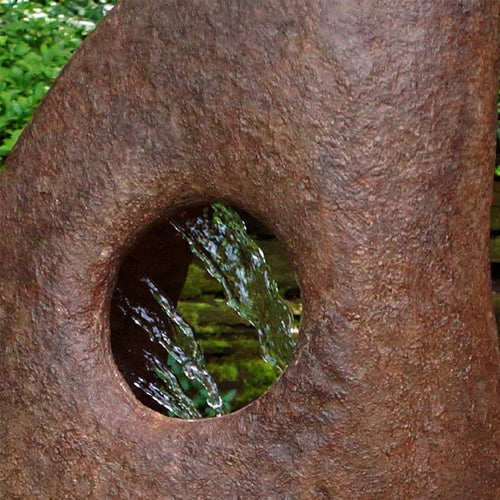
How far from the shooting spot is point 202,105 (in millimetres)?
2051

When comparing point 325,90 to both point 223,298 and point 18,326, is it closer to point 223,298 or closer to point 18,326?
point 18,326

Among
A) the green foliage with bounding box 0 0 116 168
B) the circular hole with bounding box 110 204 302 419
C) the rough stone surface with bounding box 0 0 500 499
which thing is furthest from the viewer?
the green foliage with bounding box 0 0 116 168

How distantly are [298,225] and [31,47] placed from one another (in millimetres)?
2853

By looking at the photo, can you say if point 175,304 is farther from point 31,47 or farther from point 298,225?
point 31,47

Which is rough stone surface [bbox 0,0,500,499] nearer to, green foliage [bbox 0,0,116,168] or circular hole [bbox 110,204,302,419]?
circular hole [bbox 110,204,302,419]

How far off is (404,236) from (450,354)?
264mm

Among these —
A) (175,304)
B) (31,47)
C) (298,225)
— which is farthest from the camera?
(31,47)

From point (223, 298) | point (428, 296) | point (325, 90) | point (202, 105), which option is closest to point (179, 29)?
point (202, 105)

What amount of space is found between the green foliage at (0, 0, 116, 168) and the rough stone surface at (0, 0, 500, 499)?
1.52m

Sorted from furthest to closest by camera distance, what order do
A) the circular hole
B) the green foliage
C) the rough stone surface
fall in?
the green foliage < the circular hole < the rough stone surface

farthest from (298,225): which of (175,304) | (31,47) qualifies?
(31,47)

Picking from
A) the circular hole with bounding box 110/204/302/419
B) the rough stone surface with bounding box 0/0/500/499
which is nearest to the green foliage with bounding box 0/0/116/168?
the circular hole with bounding box 110/204/302/419

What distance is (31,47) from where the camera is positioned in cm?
450

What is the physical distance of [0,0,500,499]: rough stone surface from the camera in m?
1.93
